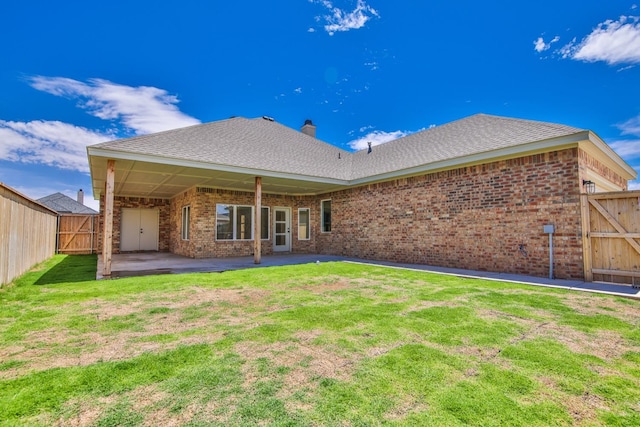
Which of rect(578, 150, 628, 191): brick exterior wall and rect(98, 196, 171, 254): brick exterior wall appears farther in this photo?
rect(98, 196, 171, 254): brick exterior wall

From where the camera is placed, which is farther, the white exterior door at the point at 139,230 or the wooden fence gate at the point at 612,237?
the white exterior door at the point at 139,230

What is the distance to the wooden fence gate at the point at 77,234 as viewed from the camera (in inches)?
672

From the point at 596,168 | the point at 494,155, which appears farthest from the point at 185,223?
the point at 596,168

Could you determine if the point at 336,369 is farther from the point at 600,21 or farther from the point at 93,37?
the point at 600,21

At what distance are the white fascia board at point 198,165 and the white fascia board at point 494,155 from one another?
2.34m

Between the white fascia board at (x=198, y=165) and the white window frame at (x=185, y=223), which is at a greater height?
the white fascia board at (x=198, y=165)

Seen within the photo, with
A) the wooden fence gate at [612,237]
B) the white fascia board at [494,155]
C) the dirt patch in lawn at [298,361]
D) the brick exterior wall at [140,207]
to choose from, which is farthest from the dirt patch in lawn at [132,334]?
the brick exterior wall at [140,207]

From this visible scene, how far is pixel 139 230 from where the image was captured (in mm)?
17531

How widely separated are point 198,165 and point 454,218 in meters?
8.05

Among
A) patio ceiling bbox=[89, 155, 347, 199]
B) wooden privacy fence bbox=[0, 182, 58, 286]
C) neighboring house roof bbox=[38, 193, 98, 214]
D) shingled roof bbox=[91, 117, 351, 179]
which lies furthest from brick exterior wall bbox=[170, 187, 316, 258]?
neighboring house roof bbox=[38, 193, 98, 214]

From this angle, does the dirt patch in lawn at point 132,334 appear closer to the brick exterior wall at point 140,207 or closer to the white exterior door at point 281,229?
the white exterior door at point 281,229

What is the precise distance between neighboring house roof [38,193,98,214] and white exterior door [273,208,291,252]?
26707 millimetres

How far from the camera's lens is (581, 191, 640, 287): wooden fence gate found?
6.83 m

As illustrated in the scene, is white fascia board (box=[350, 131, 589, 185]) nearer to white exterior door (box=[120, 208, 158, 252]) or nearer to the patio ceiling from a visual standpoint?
the patio ceiling
